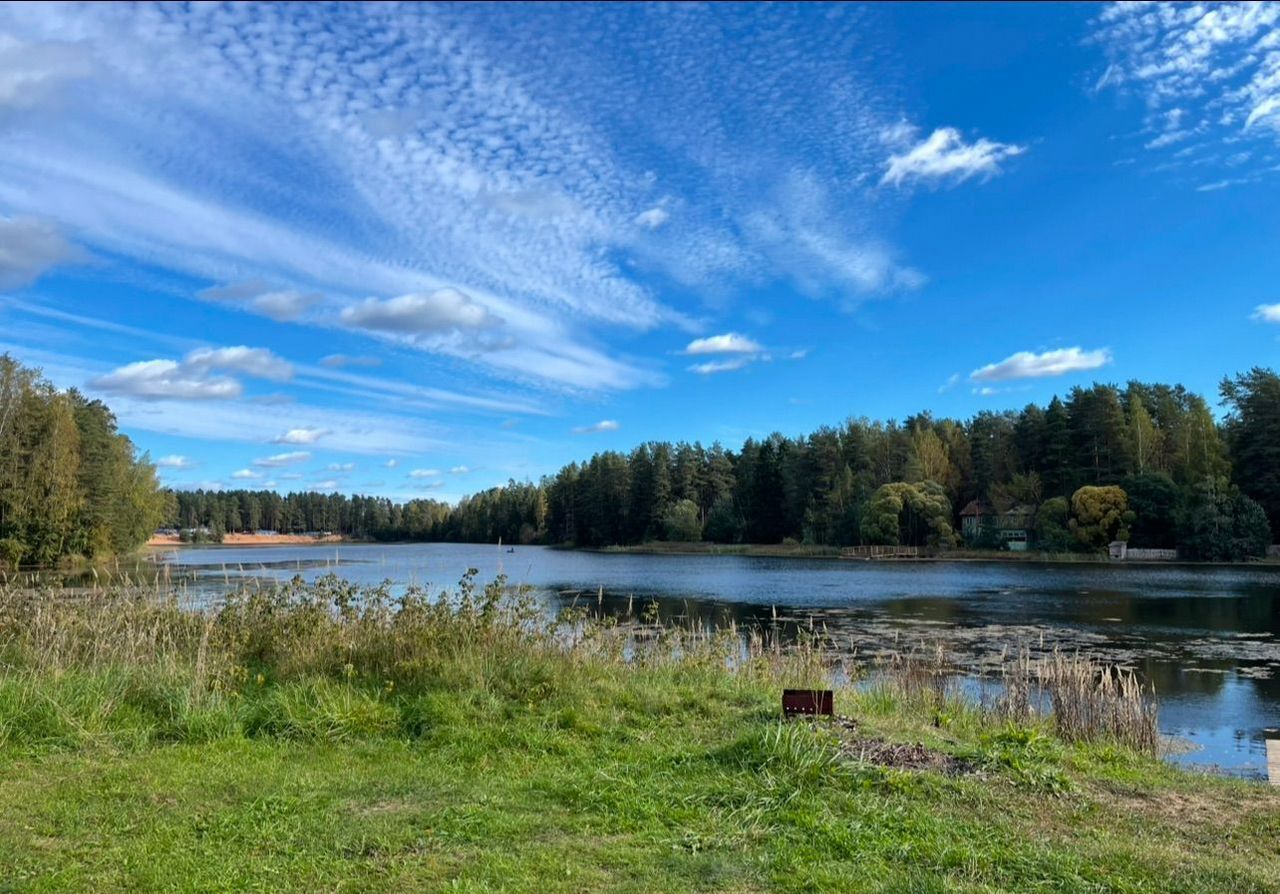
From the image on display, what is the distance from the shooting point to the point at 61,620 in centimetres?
988

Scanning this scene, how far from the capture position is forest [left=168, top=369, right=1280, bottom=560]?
6134 centimetres

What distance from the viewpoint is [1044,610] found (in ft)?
99.8

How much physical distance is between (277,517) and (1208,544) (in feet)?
510

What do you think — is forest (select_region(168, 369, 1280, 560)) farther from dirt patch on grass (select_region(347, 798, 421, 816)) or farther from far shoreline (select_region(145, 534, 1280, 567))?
dirt patch on grass (select_region(347, 798, 421, 816))

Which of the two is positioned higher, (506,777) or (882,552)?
(506,777)

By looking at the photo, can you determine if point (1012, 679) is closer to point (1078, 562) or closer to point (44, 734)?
point (44, 734)

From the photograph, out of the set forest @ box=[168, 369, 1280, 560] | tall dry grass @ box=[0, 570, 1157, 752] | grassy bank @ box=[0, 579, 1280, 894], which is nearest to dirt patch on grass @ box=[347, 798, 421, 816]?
grassy bank @ box=[0, 579, 1280, 894]

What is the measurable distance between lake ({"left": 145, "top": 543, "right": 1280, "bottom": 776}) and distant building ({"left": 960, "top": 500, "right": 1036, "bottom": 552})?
13.8 m

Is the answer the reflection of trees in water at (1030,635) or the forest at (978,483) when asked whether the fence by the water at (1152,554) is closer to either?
the forest at (978,483)

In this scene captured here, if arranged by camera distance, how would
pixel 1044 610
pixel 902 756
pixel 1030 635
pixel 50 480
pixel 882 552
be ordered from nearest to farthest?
pixel 902 756
pixel 1030 635
pixel 1044 610
pixel 50 480
pixel 882 552

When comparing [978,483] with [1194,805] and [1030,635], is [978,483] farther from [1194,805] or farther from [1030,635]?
[1194,805]

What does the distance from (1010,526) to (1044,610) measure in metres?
44.9

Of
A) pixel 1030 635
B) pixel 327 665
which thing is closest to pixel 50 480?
pixel 327 665

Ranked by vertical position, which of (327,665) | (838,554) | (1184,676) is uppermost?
(327,665)
